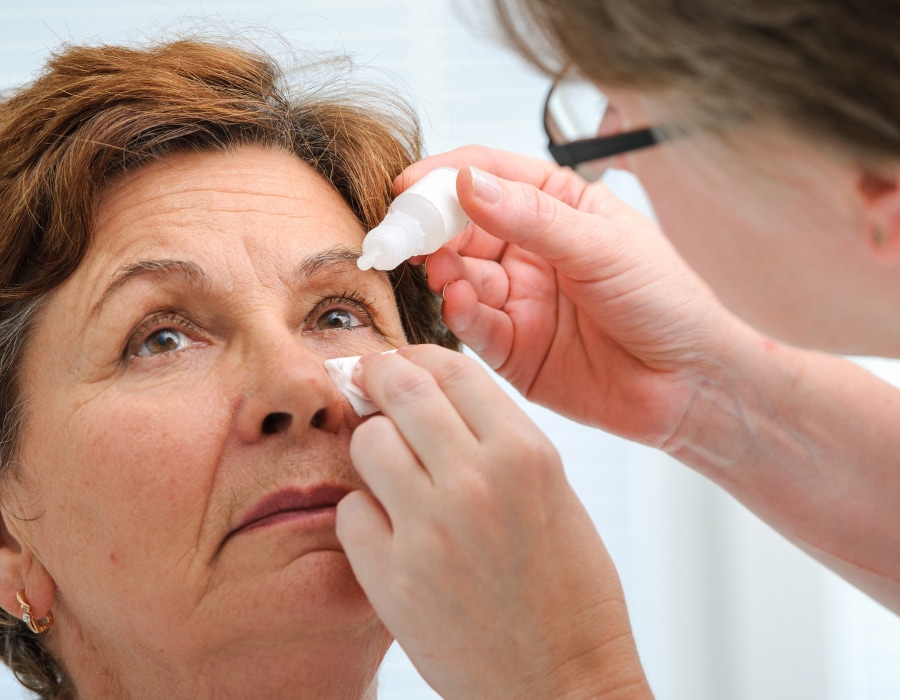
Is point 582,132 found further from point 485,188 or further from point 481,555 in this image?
point 481,555

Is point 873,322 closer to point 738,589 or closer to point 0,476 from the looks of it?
point 0,476

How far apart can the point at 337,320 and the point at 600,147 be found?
0.66m

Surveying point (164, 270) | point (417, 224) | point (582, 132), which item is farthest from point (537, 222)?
point (164, 270)

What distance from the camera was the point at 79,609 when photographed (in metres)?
1.43

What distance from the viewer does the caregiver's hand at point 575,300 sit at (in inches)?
59.1

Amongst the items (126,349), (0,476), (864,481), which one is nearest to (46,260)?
(126,349)

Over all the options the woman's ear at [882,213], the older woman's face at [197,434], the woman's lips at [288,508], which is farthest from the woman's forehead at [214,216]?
the woman's ear at [882,213]

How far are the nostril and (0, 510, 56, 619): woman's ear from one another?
1.50ft

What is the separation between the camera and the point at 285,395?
4.18 feet

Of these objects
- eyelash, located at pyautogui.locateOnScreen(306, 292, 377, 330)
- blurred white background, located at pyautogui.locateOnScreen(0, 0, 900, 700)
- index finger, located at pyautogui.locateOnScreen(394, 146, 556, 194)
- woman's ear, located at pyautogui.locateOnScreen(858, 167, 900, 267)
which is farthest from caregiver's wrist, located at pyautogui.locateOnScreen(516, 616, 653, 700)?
blurred white background, located at pyautogui.locateOnScreen(0, 0, 900, 700)

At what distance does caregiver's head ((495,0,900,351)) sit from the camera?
75 centimetres

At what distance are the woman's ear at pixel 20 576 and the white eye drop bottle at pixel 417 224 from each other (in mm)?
687

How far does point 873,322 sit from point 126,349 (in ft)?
3.32

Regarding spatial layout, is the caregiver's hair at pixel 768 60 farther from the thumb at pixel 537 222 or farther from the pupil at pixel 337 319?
the pupil at pixel 337 319
